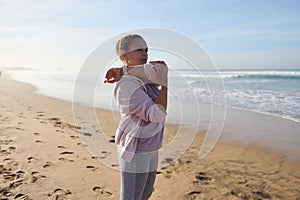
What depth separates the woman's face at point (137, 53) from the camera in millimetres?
2004

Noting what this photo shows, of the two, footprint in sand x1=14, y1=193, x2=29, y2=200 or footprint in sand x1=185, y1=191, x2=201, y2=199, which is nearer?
footprint in sand x1=14, y1=193, x2=29, y2=200

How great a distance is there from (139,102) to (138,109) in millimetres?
48

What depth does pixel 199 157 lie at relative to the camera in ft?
17.2

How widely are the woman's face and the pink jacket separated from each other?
141 millimetres

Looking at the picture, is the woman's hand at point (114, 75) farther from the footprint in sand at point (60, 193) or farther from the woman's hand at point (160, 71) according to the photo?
the footprint in sand at point (60, 193)

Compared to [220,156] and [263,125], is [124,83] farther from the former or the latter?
[263,125]

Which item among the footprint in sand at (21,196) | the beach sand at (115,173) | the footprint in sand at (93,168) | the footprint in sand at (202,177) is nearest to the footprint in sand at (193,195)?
the beach sand at (115,173)

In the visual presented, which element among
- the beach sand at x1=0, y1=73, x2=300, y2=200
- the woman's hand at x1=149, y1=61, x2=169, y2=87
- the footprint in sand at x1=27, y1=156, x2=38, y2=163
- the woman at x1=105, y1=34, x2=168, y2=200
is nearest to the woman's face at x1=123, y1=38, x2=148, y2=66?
the woman at x1=105, y1=34, x2=168, y2=200

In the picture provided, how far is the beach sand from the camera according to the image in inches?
146

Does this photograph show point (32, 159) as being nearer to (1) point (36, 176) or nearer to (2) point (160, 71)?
(1) point (36, 176)

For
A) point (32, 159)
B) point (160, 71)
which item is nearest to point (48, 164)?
point (32, 159)

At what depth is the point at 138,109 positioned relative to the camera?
1952 millimetres

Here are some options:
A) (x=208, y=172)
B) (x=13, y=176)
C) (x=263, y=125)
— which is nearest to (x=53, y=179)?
(x=13, y=176)

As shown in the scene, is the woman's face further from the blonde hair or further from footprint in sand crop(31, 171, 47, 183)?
footprint in sand crop(31, 171, 47, 183)
